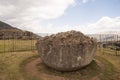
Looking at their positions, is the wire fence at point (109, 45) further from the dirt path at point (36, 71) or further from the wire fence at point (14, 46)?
the wire fence at point (14, 46)

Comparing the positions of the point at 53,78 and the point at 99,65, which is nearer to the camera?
the point at 53,78

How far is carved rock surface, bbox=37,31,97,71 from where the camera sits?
803 inches

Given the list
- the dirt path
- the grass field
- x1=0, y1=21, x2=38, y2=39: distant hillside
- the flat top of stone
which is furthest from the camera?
x1=0, y1=21, x2=38, y2=39: distant hillside

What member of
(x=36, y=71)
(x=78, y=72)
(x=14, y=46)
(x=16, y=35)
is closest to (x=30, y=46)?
(x=14, y=46)

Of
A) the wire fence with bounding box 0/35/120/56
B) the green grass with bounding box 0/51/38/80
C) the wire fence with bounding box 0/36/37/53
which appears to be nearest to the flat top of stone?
the green grass with bounding box 0/51/38/80

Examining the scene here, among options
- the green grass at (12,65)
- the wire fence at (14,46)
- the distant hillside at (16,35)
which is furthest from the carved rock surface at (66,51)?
the distant hillside at (16,35)

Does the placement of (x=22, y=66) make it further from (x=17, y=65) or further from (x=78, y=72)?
(x=78, y=72)

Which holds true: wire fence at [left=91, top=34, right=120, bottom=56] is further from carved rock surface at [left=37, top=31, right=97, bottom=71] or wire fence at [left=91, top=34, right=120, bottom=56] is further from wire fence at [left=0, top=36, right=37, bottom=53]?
wire fence at [left=0, top=36, right=37, bottom=53]

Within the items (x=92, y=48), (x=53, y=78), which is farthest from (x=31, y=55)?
(x=92, y=48)

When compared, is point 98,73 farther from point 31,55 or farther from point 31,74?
point 31,55

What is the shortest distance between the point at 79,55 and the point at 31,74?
250 inches

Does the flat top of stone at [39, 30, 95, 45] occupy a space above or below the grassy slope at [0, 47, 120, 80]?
above

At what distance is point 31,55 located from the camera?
87.9ft

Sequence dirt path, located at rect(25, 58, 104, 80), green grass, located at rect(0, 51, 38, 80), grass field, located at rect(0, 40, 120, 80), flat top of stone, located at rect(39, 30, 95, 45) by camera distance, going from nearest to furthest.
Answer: dirt path, located at rect(25, 58, 104, 80), green grass, located at rect(0, 51, 38, 80), grass field, located at rect(0, 40, 120, 80), flat top of stone, located at rect(39, 30, 95, 45)
